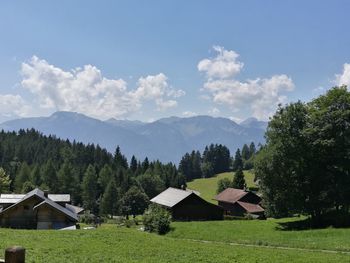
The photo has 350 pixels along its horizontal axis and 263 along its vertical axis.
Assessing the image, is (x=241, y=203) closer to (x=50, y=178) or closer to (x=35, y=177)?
(x=50, y=178)

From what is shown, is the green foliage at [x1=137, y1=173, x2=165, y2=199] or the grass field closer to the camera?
the green foliage at [x1=137, y1=173, x2=165, y2=199]

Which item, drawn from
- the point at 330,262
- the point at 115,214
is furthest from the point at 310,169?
the point at 115,214

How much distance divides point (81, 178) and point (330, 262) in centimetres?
13467

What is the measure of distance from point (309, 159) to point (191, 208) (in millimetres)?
33948

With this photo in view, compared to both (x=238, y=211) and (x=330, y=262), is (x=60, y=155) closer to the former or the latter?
(x=238, y=211)

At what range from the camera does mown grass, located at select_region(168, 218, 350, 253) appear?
3678cm

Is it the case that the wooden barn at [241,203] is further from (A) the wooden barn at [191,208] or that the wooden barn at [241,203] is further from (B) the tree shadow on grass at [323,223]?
(B) the tree shadow on grass at [323,223]

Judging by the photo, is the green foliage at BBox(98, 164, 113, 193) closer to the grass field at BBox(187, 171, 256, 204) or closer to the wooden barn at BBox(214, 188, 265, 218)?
the grass field at BBox(187, 171, 256, 204)

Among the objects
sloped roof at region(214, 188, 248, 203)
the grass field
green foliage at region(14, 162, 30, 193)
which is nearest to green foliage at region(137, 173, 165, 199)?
the grass field

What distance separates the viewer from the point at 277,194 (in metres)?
51.4

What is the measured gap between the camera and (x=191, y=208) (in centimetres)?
8012

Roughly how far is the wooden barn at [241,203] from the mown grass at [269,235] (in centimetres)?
4416

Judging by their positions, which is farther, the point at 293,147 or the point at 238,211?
the point at 238,211

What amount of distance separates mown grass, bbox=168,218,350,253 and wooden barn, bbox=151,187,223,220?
2422 cm
